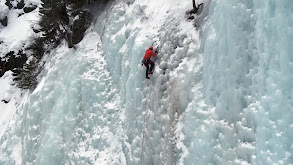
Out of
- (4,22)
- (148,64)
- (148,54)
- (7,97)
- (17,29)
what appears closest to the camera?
(148,54)

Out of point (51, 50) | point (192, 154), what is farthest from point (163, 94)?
point (51, 50)

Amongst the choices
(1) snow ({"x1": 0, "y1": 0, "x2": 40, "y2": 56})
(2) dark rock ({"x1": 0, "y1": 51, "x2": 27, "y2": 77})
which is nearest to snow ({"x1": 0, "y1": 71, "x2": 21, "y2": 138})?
(2) dark rock ({"x1": 0, "y1": 51, "x2": 27, "y2": 77})

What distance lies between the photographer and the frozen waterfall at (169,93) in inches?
213

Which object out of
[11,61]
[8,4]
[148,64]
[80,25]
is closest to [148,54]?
[148,64]

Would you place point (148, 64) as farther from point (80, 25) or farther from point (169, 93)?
point (80, 25)

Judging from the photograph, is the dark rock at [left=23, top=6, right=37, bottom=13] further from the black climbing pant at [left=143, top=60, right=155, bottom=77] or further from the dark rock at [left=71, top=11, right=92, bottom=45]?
the black climbing pant at [left=143, top=60, right=155, bottom=77]

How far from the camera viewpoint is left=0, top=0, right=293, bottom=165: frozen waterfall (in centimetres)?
542

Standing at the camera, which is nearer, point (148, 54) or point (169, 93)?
point (169, 93)

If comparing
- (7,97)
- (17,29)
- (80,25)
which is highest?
(80,25)

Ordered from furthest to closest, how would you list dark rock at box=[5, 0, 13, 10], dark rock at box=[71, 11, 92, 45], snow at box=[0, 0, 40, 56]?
dark rock at box=[5, 0, 13, 10] → snow at box=[0, 0, 40, 56] → dark rock at box=[71, 11, 92, 45]

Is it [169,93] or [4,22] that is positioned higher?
[169,93]

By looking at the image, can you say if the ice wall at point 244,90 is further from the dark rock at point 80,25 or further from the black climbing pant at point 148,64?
the dark rock at point 80,25

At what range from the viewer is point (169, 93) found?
317 inches

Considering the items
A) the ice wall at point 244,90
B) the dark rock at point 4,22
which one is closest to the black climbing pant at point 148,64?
the ice wall at point 244,90
